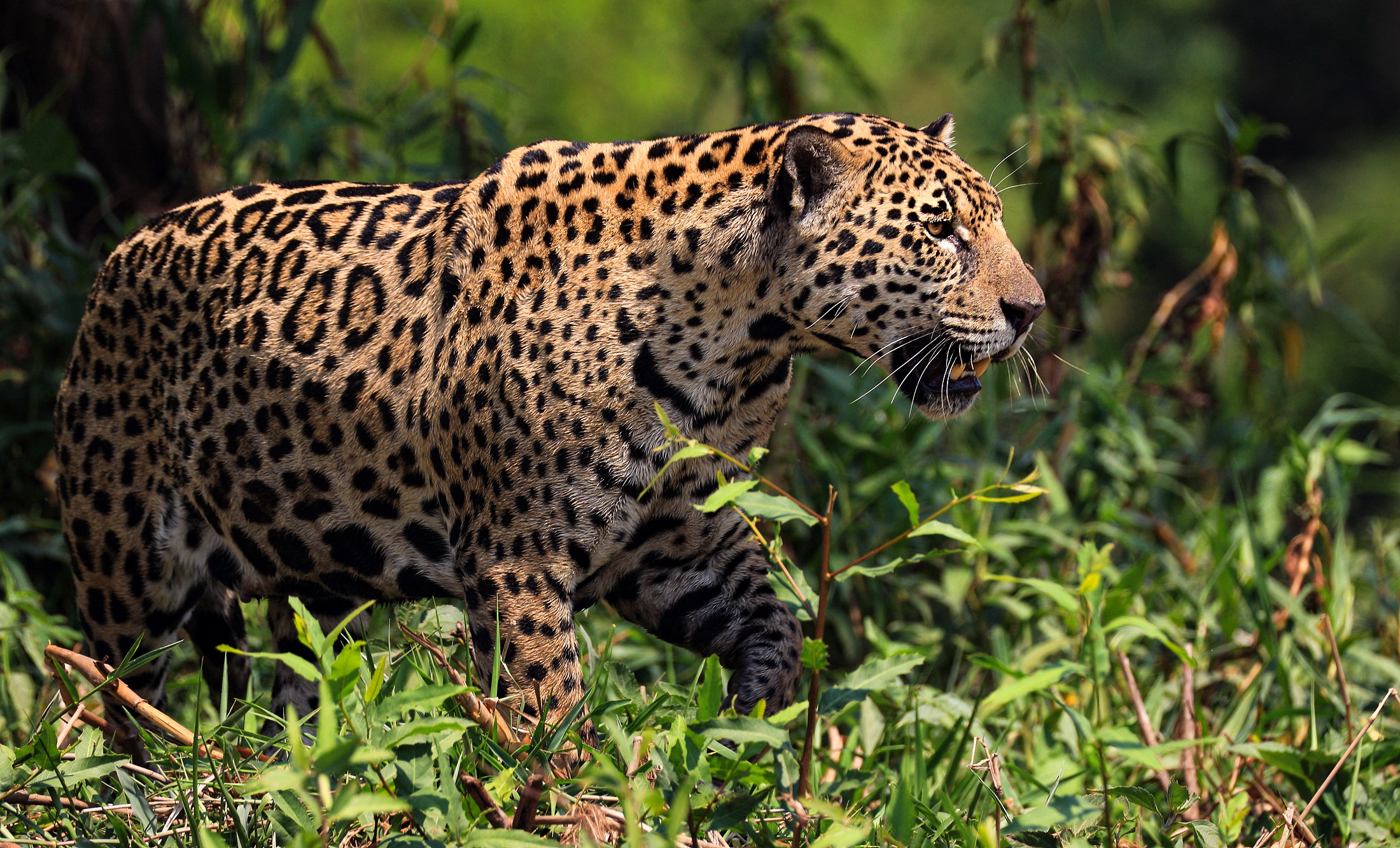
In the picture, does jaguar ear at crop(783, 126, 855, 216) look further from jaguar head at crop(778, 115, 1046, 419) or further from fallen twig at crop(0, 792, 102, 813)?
fallen twig at crop(0, 792, 102, 813)

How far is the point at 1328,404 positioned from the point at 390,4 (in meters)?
13.4

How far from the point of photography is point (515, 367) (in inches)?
137

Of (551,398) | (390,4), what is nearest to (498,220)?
(551,398)

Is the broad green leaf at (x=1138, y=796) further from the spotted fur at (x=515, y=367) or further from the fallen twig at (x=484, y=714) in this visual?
the fallen twig at (x=484, y=714)

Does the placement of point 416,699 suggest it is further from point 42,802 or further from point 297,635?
point 297,635

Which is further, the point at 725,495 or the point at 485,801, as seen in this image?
the point at 485,801

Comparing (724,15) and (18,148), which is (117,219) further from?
(724,15)

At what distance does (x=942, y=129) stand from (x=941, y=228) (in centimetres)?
68

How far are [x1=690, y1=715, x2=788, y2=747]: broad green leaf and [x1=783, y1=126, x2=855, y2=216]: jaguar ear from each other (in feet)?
4.49

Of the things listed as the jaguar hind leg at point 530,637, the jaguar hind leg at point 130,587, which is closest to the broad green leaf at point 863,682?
the jaguar hind leg at point 530,637

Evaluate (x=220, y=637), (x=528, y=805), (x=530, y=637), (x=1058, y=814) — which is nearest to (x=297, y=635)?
(x=220, y=637)

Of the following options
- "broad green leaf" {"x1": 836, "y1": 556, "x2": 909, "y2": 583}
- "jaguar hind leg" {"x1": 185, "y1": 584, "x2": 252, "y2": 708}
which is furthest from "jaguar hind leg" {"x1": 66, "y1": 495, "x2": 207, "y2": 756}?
"broad green leaf" {"x1": 836, "y1": 556, "x2": 909, "y2": 583}

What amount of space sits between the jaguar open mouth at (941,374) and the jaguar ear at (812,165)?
0.46m

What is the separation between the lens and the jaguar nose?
136 inches
